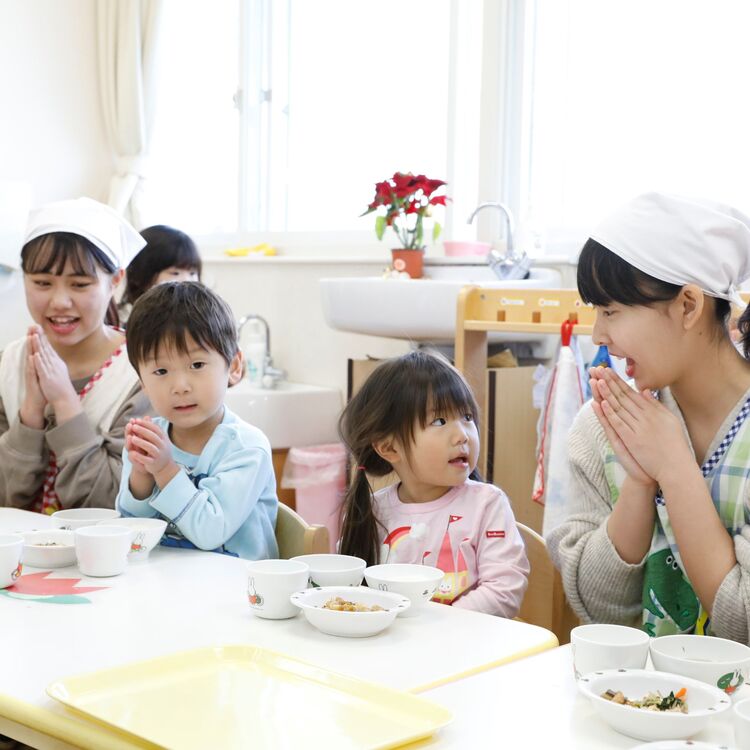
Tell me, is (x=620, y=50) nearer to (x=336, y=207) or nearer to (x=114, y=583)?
(x=336, y=207)

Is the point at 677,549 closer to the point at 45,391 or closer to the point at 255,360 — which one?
the point at 45,391

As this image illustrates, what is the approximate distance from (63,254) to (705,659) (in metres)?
1.60

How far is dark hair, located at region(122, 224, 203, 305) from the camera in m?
2.96

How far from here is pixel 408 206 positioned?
129 inches

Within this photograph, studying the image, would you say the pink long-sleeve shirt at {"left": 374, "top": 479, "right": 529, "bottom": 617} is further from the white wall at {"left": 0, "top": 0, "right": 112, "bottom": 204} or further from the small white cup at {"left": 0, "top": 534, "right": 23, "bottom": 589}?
the white wall at {"left": 0, "top": 0, "right": 112, "bottom": 204}

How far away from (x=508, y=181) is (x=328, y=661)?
2622 millimetres

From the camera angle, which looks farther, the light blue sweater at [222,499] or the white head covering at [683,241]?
the light blue sweater at [222,499]

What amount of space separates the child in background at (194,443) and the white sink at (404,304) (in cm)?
102

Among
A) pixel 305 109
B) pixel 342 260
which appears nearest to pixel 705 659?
pixel 342 260

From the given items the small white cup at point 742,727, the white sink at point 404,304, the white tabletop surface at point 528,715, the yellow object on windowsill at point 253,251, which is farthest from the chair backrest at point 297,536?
the yellow object on windowsill at point 253,251

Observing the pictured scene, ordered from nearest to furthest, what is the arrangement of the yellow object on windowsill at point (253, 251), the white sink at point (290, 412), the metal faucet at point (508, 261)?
the metal faucet at point (508, 261) → the white sink at point (290, 412) → the yellow object on windowsill at point (253, 251)

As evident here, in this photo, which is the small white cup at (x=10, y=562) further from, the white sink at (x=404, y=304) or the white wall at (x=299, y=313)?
the white wall at (x=299, y=313)

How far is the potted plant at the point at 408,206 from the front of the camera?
3.24 meters

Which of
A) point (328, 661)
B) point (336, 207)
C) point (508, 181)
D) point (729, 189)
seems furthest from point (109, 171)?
point (328, 661)
